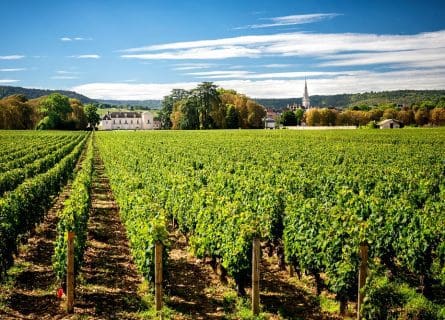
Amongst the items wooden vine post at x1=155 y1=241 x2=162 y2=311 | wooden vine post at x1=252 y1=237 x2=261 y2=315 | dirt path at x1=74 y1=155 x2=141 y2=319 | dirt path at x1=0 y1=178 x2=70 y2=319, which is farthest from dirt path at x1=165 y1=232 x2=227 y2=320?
dirt path at x1=0 y1=178 x2=70 y2=319

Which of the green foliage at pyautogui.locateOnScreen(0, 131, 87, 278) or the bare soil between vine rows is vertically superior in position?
the green foliage at pyautogui.locateOnScreen(0, 131, 87, 278)

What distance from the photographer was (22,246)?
534 inches

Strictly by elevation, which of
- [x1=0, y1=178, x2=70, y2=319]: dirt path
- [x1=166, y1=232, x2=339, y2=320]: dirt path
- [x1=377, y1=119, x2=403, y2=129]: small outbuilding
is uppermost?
[x1=377, y1=119, x2=403, y2=129]: small outbuilding

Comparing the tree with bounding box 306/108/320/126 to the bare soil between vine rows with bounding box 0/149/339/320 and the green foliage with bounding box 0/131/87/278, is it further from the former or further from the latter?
the bare soil between vine rows with bounding box 0/149/339/320

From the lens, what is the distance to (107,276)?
36.7 ft

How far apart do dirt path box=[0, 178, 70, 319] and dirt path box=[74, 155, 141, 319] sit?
0.61 m

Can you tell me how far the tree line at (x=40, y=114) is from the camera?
4948 inches

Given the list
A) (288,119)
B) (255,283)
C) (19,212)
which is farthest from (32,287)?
(288,119)

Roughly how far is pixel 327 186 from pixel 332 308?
8621 millimetres

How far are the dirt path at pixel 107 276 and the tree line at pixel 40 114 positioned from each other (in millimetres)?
117830

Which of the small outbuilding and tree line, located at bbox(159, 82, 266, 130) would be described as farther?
tree line, located at bbox(159, 82, 266, 130)

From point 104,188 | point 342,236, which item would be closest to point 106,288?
point 342,236

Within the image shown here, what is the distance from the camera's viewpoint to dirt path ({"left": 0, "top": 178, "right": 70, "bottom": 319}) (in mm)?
9109

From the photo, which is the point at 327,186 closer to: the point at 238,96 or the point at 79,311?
the point at 79,311
